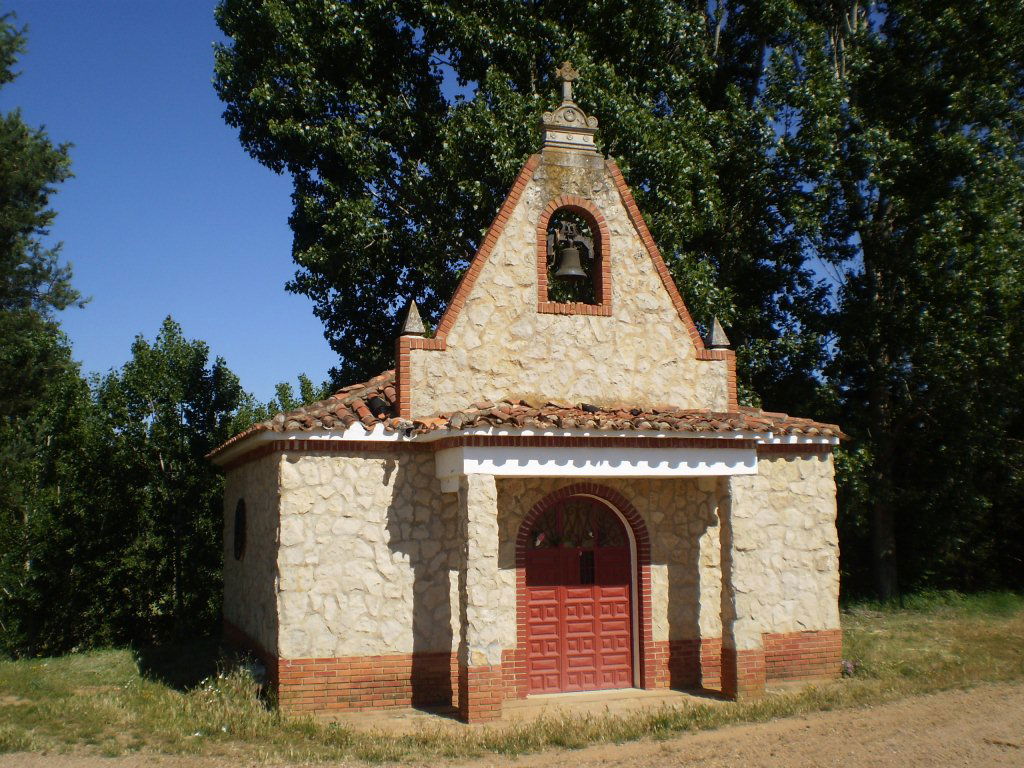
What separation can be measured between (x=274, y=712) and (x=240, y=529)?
4365 mm

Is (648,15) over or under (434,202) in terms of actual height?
over

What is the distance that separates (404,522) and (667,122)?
11857 millimetres

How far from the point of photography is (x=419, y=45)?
20.7 m

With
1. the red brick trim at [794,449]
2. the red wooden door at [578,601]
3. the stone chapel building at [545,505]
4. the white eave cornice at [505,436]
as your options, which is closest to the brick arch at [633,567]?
the stone chapel building at [545,505]

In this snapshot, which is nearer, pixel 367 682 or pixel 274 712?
pixel 274 712

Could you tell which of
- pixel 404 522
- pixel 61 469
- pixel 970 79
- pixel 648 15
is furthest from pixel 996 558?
pixel 61 469

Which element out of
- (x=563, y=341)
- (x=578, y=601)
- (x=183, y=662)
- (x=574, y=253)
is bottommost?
(x=183, y=662)

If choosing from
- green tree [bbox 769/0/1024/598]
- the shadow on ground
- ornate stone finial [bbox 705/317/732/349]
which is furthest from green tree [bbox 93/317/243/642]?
green tree [bbox 769/0/1024/598]

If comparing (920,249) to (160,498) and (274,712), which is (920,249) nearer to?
(274,712)

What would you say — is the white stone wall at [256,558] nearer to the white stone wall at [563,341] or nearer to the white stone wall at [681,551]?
the white stone wall at [563,341]

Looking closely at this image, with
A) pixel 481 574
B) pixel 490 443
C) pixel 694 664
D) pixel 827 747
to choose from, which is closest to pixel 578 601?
pixel 694 664

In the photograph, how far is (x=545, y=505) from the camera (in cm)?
1133

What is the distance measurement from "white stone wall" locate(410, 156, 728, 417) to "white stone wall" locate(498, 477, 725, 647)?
1201 millimetres

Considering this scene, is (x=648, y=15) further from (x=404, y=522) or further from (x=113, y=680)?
(x=113, y=680)
